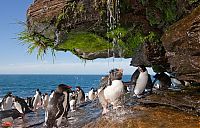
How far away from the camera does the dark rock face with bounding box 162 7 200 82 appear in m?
6.74

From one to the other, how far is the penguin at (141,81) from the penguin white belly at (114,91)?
6.96 ft

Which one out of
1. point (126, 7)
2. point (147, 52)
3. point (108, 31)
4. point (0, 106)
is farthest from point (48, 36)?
point (0, 106)

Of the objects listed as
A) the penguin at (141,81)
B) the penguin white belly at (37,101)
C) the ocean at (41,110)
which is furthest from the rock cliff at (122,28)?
the penguin white belly at (37,101)

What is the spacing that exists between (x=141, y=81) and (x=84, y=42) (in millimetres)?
2345

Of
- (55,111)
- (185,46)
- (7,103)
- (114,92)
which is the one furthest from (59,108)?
(7,103)

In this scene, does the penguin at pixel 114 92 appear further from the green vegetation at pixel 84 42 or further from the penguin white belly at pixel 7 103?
the penguin white belly at pixel 7 103

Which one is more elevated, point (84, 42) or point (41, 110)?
point (84, 42)

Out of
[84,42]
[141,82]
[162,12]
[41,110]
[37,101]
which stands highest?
[162,12]

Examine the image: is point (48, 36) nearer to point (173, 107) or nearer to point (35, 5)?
point (35, 5)

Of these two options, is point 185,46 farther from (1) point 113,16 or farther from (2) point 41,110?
(2) point 41,110

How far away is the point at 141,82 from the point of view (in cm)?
1170

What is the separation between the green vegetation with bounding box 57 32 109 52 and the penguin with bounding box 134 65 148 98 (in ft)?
4.66

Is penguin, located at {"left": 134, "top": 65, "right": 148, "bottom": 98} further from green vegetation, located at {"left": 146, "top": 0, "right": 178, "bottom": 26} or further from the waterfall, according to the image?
green vegetation, located at {"left": 146, "top": 0, "right": 178, "bottom": 26}

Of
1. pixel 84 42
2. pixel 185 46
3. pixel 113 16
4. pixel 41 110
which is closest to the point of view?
pixel 185 46
